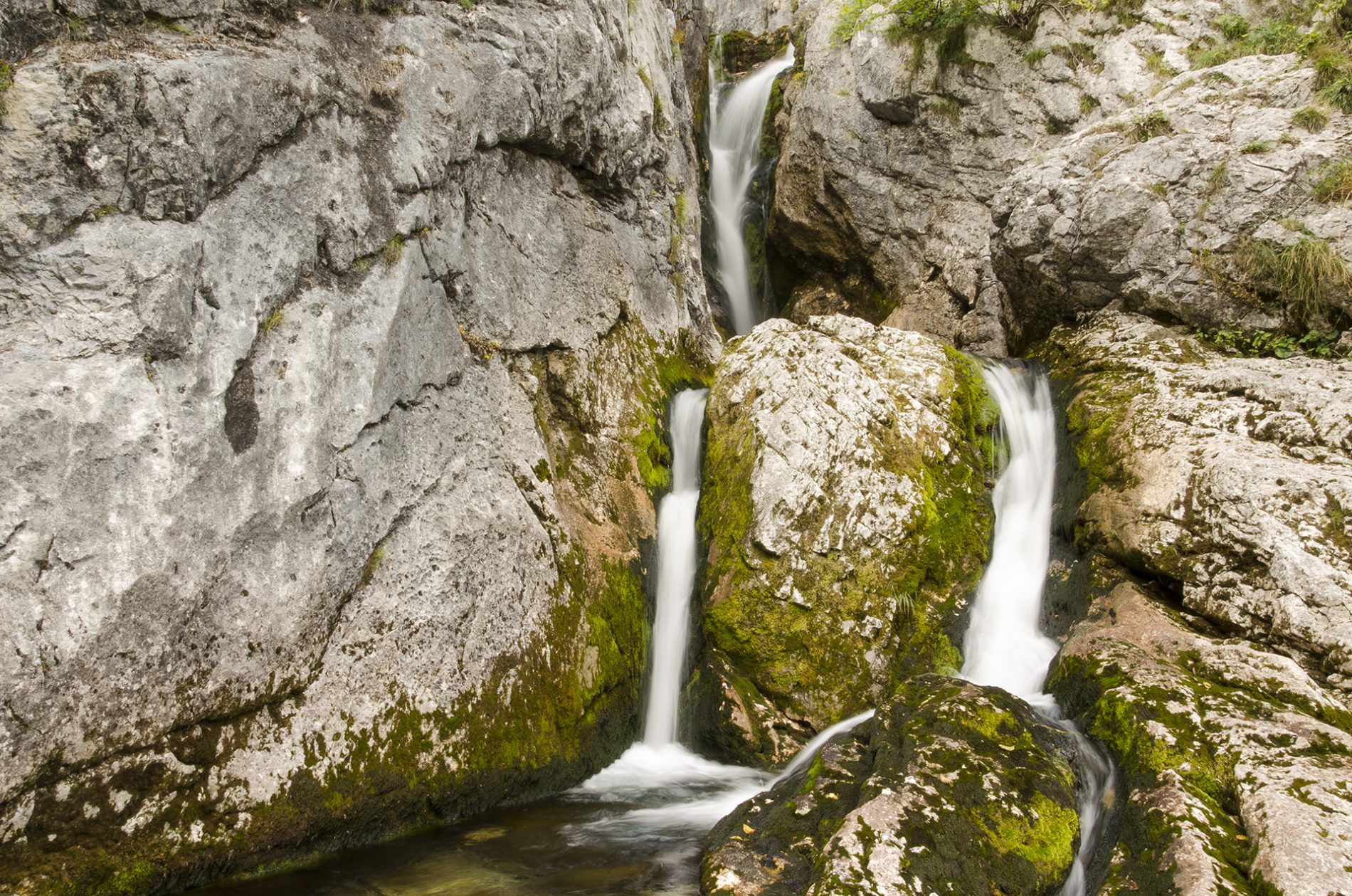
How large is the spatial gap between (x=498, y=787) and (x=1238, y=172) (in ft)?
31.9

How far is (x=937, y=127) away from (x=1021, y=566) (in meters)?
8.95

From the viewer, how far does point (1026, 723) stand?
5254 millimetres

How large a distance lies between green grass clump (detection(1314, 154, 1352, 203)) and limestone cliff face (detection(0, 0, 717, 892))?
7.70 m

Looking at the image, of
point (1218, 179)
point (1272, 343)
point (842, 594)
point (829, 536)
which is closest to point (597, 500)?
point (829, 536)

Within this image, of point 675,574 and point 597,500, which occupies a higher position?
point 597,500

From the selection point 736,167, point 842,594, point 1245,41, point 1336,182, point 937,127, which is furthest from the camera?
point 736,167

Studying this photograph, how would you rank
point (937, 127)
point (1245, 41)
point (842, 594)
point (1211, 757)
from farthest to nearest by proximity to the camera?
point (937, 127), point (1245, 41), point (842, 594), point (1211, 757)

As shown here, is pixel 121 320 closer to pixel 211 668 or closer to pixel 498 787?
pixel 211 668

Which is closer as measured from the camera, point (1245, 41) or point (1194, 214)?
point (1194, 214)

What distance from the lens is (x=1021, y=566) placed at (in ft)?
25.4

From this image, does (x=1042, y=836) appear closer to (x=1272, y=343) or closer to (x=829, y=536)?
(x=829, y=536)

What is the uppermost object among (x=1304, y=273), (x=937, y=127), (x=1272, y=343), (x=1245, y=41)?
(x=1245, y=41)

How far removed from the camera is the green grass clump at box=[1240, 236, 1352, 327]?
7.58 m

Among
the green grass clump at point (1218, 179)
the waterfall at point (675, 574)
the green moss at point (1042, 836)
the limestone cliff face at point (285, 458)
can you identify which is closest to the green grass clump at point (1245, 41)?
the green grass clump at point (1218, 179)
